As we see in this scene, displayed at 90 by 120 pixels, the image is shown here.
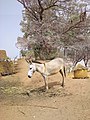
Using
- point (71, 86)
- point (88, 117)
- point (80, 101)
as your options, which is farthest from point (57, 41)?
point (88, 117)

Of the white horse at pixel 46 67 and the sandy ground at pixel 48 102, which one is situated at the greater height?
the white horse at pixel 46 67

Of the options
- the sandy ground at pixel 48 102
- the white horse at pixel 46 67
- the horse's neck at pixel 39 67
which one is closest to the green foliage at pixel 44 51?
the sandy ground at pixel 48 102

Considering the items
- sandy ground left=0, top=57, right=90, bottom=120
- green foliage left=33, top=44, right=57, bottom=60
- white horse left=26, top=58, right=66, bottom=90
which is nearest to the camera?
sandy ground left=0, top=57, right=90, bottom=120

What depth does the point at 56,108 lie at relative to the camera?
24.3 ft

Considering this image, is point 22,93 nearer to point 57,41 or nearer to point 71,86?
point 71,86

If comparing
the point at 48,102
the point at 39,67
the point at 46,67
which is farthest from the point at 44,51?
the point at 48,102

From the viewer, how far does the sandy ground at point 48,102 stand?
6.75 m

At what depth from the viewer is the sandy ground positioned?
6.75 metres

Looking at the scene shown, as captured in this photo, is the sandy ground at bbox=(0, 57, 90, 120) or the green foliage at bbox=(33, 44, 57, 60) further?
the green foliage at bbox=(33, 44, 57, 60)

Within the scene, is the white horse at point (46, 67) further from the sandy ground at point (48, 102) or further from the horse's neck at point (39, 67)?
the sandy ground at point (48, 102)

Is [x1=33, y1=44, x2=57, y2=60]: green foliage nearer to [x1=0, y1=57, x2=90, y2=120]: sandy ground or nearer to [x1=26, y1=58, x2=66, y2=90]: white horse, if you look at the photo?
[x1=0, y1=57, x2=90, y2=120]: sandy ground

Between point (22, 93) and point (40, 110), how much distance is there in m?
2.80

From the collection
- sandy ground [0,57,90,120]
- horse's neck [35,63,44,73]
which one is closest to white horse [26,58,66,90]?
horse's neck [35,63,44,73]

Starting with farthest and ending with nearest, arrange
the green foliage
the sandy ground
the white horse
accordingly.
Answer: the green foliage, the white horse, the sandy ground
